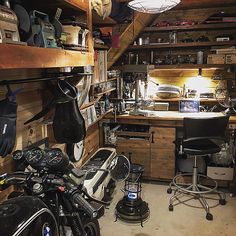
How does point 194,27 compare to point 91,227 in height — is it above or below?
above

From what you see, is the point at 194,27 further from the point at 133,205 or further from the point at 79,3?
the point at 133,205

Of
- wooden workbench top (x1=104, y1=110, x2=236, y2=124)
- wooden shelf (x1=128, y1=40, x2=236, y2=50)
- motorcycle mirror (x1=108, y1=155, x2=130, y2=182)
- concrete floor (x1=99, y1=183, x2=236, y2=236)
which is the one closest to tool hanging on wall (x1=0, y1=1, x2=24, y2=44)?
motorcycle mirror (x1=108, y1=155, x2=130, y2=182)

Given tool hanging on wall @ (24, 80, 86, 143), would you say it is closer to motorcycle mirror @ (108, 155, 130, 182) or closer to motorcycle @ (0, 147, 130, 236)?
motorcycle mirror @ (108, 155, 130, 182)

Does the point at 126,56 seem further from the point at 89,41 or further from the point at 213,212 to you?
the point at 213,212

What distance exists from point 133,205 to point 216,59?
2077mm

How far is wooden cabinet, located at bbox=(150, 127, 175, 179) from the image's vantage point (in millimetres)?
3285

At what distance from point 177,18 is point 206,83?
0.98 meters

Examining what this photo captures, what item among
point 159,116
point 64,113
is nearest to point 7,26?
point 64,113

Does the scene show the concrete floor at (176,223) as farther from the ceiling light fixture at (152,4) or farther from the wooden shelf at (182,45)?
the ceiling light fixture at (152,4)

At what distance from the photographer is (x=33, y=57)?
1.24 metres

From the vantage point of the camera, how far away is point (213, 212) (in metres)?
2.79

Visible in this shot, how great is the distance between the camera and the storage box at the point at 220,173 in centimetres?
318

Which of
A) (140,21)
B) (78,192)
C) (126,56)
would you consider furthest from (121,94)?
(78,192)

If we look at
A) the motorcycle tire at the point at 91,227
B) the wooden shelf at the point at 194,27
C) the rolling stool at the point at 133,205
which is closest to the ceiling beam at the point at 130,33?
the wooden shelf at the point at 194,27
